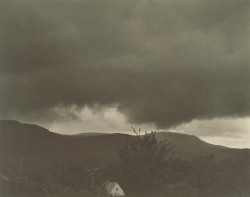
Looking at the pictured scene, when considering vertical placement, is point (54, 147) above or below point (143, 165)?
above

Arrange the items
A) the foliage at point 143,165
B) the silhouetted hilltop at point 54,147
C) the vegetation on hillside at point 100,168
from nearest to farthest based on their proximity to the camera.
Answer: the vegetation on hillside at point 100,168, the silhouetted hilltop at point 54,147, the foliage at point 143,165

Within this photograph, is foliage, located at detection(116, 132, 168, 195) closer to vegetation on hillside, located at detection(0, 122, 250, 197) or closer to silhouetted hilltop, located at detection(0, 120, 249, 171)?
vegetation on hillside, located at detection(0, 122, 250, 197)

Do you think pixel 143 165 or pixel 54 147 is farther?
pixel 143 165

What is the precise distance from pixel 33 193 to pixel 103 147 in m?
21.6

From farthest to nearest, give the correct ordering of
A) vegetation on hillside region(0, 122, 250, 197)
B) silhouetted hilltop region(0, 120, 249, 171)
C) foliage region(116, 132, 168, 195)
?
foliage region(116, 132, 168, 195) < silhouetted hilltop region(0, 120, 249, 171) < vegetation on hillside region(0, 122, 250, 197)

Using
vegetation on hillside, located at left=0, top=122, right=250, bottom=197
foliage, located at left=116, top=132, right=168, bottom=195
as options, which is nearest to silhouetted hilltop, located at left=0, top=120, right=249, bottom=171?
vegetation on hillside, located at left=0, top=122, right=250, bottom=197

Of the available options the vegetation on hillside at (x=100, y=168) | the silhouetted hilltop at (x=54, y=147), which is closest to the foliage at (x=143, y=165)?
the vegetation on hillside at (x=100, y=168)

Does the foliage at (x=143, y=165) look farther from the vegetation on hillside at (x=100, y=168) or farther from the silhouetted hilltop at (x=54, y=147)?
the silhouetted hilltop at (x=54, y=147)

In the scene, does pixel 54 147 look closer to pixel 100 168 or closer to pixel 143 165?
pixel 100 168

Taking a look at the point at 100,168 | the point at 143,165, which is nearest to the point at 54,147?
the point at 100,168

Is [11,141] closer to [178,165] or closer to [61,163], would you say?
[61,163]

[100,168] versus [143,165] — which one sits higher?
[143,165]

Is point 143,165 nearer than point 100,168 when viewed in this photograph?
No

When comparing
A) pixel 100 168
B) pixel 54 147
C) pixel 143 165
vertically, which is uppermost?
pixel 54 147
